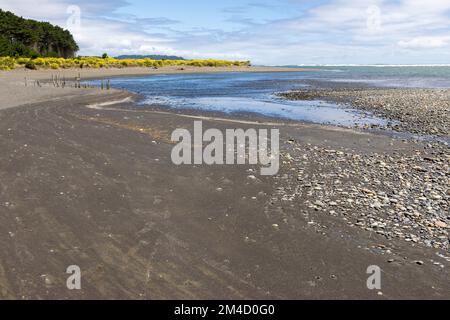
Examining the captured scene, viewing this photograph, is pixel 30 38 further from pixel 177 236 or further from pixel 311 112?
pixel 177 236

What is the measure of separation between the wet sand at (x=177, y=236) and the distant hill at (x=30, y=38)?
9877 cm

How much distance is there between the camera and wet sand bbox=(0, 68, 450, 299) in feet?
24.2

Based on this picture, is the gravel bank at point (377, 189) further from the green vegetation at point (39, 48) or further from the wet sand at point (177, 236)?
the green vegetation at point (39, 48)

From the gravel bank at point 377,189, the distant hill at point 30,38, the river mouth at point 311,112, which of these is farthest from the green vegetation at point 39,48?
the gravel bank at point 377,189

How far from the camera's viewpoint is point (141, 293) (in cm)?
705

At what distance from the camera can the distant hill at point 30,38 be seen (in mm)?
102875

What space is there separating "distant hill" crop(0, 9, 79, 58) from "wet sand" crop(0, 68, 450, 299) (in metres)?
98.8

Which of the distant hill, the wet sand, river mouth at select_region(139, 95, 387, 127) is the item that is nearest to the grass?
the distant hill

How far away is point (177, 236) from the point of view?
9.40 meters

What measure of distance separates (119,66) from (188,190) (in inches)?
4626

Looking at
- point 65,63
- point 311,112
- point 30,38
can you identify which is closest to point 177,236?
point 311,112

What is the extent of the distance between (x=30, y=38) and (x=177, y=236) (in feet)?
415

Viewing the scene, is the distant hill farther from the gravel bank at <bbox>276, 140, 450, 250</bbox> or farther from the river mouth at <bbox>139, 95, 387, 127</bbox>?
the gravel bank at <bbox>276, 140, 450, 250</bbox>
